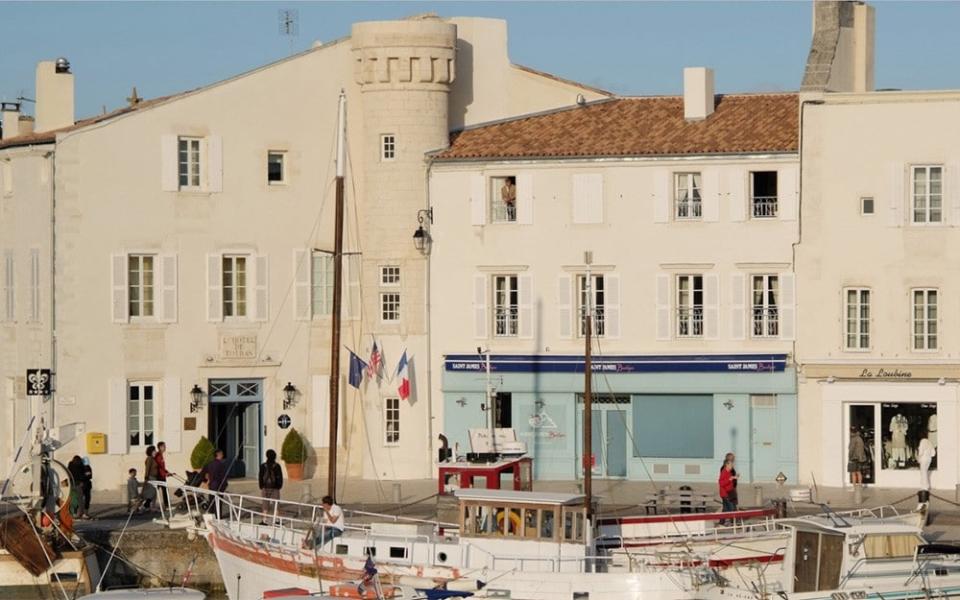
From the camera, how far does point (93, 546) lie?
49.4m

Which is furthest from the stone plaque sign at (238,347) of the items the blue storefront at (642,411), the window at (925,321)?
the window at (925,321)

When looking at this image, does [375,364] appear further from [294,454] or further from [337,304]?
[337,304]

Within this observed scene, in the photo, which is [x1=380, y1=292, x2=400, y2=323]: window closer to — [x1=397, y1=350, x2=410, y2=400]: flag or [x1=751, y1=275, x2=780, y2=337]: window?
[x1=397, y1=350, x2=410, y2=400]: flag

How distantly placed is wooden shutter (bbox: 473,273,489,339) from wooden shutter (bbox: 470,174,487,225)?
1257 millimetres

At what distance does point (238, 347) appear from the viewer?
2315 inches

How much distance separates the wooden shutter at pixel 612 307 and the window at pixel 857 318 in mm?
5116

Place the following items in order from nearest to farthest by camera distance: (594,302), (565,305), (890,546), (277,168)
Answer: (890,546)
(565,305)
(594,302)
(277,168)

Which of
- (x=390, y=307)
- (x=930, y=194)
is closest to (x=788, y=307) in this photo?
(x=930, y=194)

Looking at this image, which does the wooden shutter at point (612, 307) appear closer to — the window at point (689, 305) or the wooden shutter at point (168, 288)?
the window at point (689, 305)

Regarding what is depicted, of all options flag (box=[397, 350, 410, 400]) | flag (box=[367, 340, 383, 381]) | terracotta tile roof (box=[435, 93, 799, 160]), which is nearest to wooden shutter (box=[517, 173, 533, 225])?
terracotta tile roof (box=[435, 93, 799, 160])

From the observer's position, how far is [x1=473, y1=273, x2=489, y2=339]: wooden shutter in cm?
5850

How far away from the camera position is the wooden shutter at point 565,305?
57969mm

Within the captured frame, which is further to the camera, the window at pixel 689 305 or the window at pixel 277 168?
the window at pixel 277 168

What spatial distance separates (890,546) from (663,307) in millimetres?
14926
